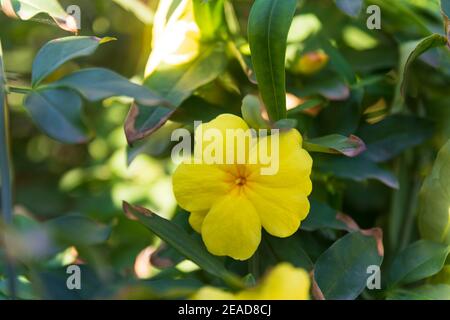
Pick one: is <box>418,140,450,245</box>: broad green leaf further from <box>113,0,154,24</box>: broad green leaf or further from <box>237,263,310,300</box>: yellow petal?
<box>113,0,154,24</box>: broad green leaf

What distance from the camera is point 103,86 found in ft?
2.08

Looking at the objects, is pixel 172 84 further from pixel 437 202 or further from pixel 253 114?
pixel 437 202

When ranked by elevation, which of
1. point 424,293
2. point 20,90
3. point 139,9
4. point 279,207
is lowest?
point 424,293

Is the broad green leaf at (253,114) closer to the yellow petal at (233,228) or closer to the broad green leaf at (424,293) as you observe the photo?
the yellow petal at (233,228)

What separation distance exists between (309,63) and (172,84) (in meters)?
0.20

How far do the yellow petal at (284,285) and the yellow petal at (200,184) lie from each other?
14 cm

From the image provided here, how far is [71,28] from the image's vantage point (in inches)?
28.0

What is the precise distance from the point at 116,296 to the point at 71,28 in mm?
302

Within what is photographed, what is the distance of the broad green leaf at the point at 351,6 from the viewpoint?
0.77 metres

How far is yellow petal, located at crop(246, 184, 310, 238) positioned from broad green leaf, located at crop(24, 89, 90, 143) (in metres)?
0.17

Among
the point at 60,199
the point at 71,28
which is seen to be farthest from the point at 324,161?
the point at 60,199

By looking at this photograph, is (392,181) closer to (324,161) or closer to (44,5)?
(324,161)

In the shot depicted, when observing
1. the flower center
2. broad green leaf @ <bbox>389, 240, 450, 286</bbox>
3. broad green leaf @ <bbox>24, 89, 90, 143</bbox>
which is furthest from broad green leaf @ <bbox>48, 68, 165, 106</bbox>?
broad green leaf @ <bbox>389, 240, 450, 286</bbox>

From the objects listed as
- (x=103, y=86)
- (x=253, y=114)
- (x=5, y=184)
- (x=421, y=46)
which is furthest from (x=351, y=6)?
(x=5, y=184)
